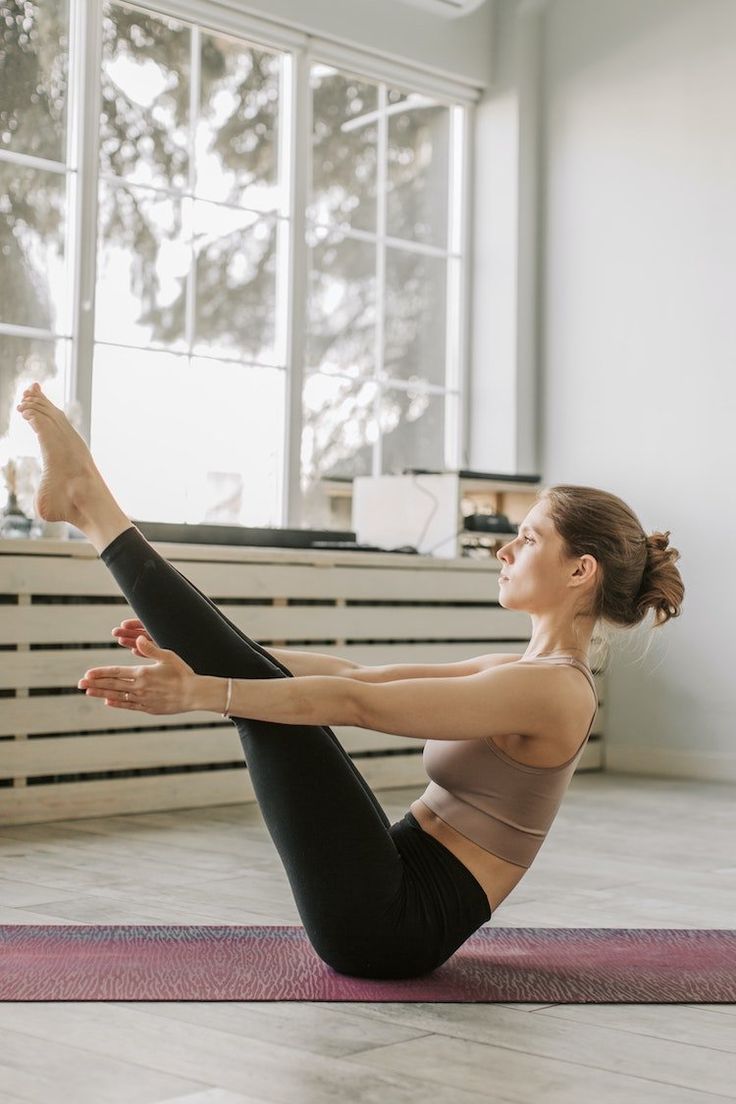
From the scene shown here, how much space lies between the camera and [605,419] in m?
5.58

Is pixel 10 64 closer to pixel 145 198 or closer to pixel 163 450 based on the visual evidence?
pixel 145 198

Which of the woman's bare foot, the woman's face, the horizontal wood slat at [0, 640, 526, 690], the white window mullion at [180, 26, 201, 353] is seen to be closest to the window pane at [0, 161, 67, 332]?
the white window mullion at [180, 26, 201, 353]

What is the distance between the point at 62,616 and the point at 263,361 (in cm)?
157

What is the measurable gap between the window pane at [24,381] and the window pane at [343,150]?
1234 mm

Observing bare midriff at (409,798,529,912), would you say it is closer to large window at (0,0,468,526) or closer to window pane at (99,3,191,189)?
large window at (0,0,468,526)

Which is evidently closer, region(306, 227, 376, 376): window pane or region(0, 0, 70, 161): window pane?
region(0, 0, 70, 161): window pane

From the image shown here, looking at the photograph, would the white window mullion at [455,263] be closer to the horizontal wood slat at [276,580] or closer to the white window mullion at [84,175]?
the horizontal wood slat at [276,580]

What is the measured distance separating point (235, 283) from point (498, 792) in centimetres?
330

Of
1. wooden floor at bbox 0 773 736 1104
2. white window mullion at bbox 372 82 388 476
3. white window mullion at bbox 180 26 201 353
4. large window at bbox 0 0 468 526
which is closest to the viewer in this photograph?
wooden floor at bbox 0 773 736 1104

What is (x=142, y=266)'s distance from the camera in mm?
4848

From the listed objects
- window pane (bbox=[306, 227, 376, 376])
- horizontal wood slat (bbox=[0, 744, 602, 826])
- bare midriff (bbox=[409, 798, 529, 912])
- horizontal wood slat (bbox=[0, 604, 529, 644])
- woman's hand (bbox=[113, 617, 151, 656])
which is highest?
window pane (bbox=[306, 227, 376, 376])

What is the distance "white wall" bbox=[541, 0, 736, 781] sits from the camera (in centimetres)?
523

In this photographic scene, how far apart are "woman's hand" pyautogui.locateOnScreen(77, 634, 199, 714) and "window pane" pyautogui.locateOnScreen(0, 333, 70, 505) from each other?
2608mm

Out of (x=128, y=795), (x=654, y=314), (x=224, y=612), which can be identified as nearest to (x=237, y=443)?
(x=224, y=612)
